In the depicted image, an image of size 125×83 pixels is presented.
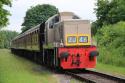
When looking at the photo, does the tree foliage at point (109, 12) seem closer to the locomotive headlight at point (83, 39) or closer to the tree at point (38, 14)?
the locomotive headlight at point (83, 39)

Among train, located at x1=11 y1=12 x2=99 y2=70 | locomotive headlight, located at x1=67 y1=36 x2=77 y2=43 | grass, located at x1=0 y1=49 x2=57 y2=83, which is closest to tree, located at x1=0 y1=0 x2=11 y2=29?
grass, located at x1=0 y1=49 x2=57 y2=83

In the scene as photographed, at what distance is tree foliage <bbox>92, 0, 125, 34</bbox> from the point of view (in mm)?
41844

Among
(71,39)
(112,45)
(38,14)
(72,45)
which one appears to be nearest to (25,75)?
(72,45)

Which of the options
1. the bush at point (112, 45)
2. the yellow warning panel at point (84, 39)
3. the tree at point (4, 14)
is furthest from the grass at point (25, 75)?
the bush at point (112, 45)

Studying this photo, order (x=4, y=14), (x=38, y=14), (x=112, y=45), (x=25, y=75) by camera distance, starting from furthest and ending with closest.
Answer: (x=38, y=14) < (x=112, y=45) < (x=4, y=14) < (x=25, y=75)

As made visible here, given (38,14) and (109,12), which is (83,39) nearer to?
(109,12)

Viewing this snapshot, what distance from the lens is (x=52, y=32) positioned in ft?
80.6

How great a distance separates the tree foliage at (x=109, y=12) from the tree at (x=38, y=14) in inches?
1020

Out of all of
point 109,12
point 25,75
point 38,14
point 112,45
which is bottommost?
point 25,75

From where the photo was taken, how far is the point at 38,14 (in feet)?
241

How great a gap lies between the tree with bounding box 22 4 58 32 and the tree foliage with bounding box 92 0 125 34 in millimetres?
25895

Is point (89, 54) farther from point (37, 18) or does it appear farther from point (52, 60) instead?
point (37, 18)

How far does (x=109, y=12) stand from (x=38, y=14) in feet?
101

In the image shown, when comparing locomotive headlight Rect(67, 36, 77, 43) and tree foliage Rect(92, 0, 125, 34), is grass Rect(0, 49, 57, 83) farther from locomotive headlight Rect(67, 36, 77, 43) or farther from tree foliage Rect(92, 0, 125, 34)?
tree foliage Rect(92, 0, 125, 34)
